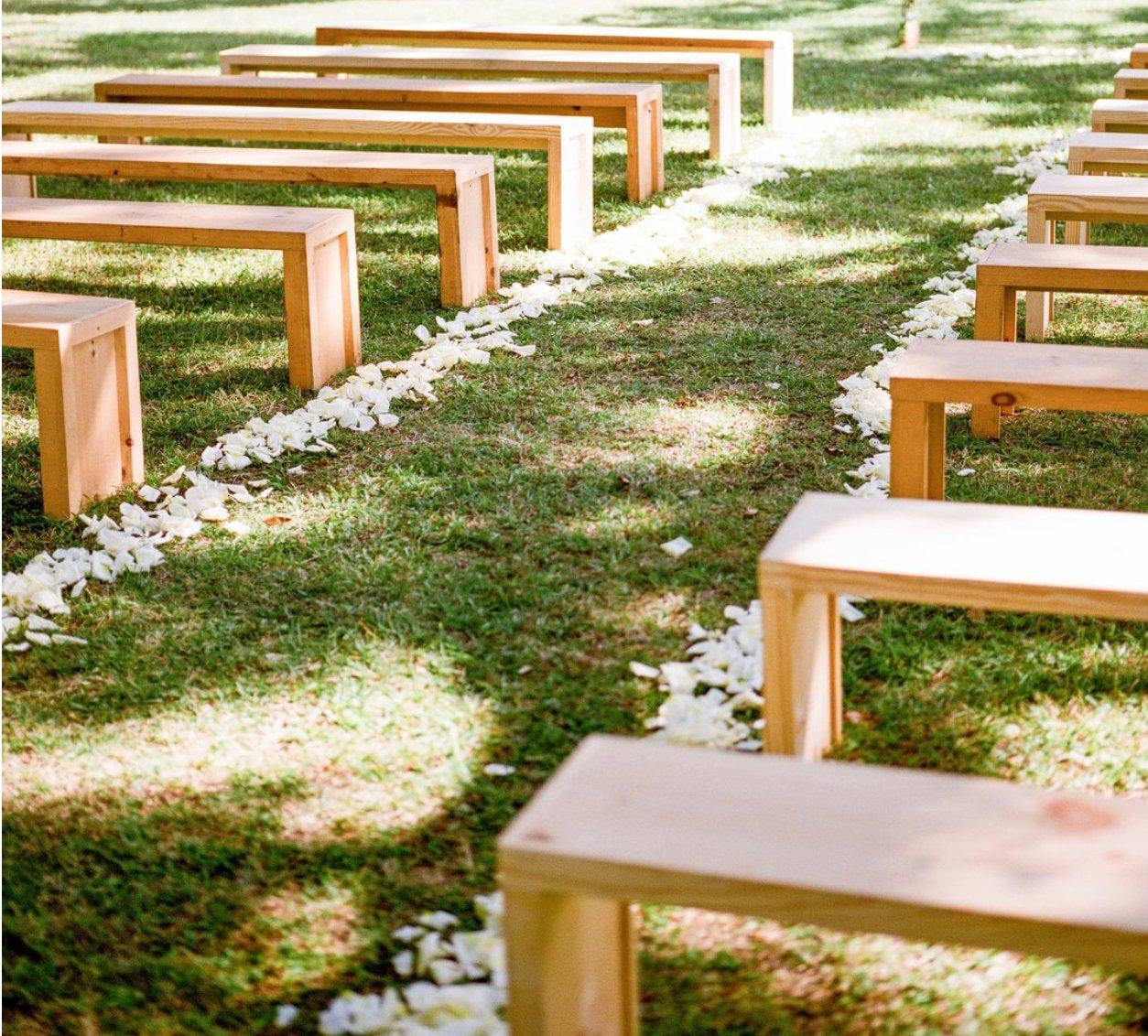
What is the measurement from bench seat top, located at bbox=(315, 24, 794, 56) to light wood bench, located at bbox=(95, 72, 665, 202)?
1977 millimetres

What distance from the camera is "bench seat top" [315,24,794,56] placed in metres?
9.36

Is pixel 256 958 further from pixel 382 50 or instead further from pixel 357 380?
pixel 382 50

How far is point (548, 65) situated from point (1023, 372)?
19.0ft

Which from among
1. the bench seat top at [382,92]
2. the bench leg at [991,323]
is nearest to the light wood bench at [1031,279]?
the bench leg at [991,323]

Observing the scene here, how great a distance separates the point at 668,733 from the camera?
2762 millimetres

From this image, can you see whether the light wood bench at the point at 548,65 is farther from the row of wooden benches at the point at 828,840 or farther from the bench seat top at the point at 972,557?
the row of wooden benches at the point at 828,840

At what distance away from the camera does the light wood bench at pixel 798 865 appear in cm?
166

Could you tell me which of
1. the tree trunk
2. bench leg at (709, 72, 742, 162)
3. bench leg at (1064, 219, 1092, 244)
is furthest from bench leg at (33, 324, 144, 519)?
the tree trunk

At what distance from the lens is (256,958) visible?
224 centimetres

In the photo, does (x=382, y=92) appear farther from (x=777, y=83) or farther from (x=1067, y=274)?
(x=1067, y=274)

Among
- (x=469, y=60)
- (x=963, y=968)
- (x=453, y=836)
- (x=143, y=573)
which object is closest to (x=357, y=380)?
(x=143, y=573)

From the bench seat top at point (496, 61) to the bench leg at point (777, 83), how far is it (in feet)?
2.02

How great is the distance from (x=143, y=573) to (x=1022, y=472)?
2.36 metres

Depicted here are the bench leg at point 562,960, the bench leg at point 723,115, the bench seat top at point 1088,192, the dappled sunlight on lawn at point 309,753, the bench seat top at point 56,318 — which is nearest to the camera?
the bench leg at point 562,960
